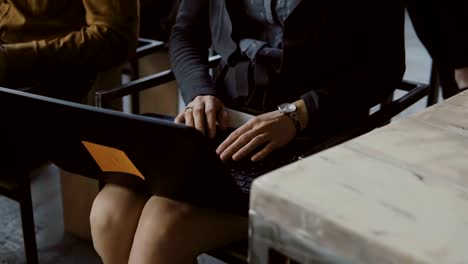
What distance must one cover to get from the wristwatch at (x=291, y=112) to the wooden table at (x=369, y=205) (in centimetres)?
54

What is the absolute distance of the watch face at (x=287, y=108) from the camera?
136 cm

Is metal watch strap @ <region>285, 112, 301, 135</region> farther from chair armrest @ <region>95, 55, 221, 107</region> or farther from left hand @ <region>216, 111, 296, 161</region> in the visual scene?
chair armrest @ <region>95, 55, 221, 107</region>

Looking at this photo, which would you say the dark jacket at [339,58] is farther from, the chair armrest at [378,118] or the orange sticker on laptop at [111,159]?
the orange sticker on laptop at [111,159]

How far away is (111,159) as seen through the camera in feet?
3.85

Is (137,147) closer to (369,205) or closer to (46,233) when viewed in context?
(369,205)

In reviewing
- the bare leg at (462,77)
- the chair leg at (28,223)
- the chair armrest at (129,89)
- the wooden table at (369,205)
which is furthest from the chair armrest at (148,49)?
the wooden table at (369,205)

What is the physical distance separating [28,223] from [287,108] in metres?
0.70

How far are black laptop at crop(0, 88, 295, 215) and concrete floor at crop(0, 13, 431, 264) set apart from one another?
777mm

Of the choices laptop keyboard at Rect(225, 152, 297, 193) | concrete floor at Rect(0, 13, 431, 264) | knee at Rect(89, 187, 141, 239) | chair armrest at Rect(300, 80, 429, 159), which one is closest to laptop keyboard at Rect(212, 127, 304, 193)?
laptop keyboard at Rect(225, 152, 297, 193)

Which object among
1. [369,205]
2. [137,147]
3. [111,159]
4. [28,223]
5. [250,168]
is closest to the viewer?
[369,205]

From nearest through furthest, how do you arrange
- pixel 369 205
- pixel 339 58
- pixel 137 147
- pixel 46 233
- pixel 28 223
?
pixel 369 205, pixel 137 147, pixel 339 58, pixel 28 223, pixel 46 233

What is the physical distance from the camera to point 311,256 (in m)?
0.67

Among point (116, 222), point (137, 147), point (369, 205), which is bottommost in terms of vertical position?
point (116, 222)

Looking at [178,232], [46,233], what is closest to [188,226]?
[178,232]
